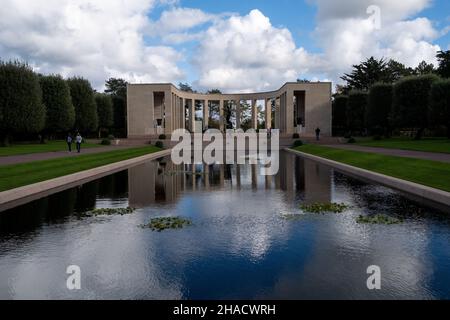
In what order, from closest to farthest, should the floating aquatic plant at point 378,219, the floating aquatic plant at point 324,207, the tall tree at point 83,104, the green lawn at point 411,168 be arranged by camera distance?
the floating aquatic plant at point 378,219, the floating aquatic plant at point 324,207, the green lawn at point 411,168, the tall tree at point 83,104

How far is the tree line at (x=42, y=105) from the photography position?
40.1 metres

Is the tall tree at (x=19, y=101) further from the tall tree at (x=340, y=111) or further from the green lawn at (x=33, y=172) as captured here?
the tall tree at (x=340, y=111)

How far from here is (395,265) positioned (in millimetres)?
5949

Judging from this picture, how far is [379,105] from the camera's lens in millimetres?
54438

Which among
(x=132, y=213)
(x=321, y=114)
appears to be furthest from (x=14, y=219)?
(x=321, y=114)

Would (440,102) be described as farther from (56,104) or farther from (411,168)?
(56,104)

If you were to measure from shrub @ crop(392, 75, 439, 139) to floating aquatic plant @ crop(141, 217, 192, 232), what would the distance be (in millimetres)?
43319

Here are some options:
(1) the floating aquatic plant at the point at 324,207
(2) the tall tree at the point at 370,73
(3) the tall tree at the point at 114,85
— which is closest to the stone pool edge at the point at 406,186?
(1) the floating aquatic plant at the point at 324,207

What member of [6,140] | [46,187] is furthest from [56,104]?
[46,187]

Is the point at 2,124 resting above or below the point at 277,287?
above

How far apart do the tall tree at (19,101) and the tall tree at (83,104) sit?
41.4 ft
